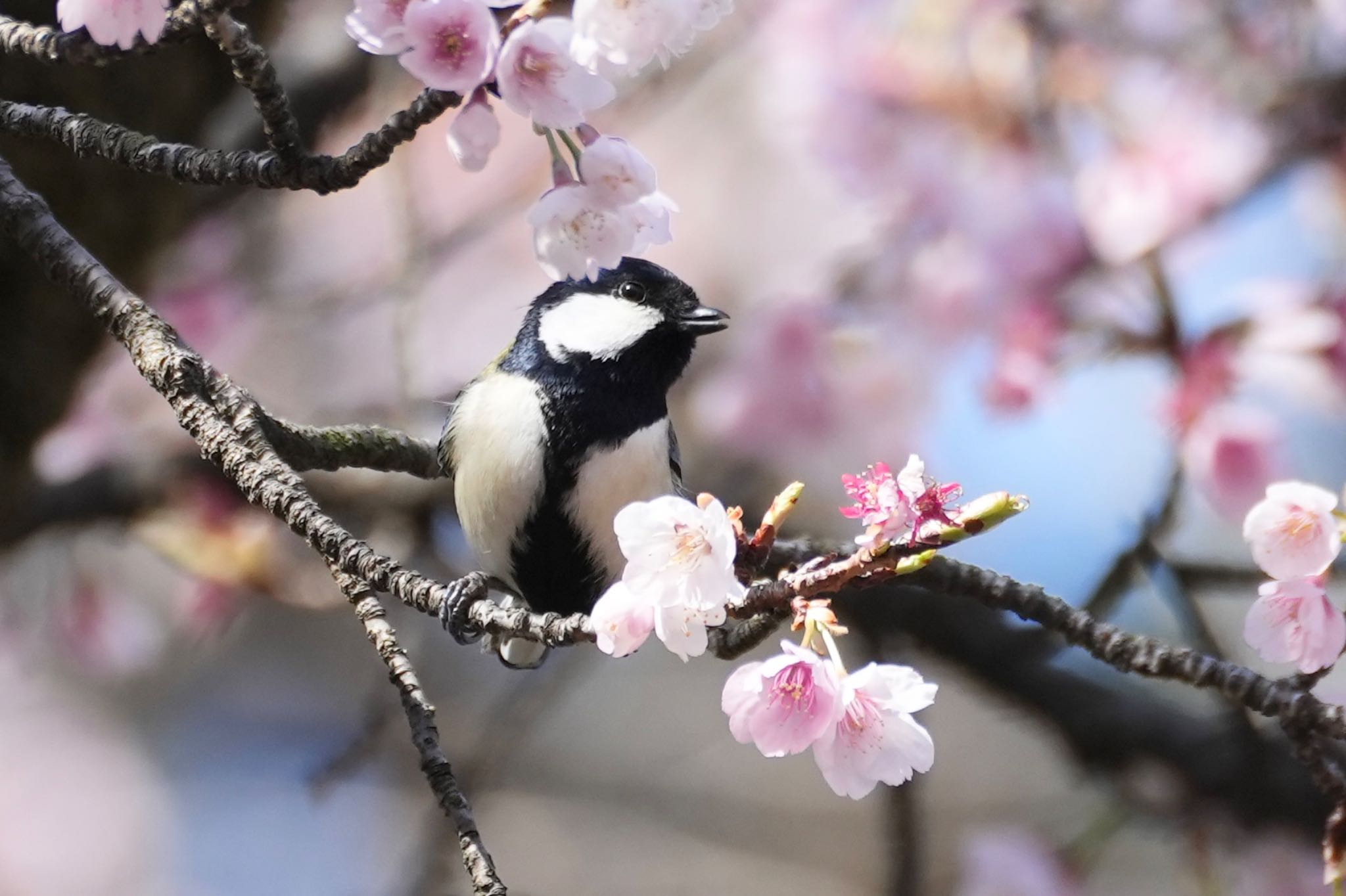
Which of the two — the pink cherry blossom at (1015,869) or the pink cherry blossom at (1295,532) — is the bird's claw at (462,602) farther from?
the pink cherry blossom at (1015,869)

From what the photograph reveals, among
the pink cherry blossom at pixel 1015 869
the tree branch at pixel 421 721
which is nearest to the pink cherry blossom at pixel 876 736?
the tree branch at pixel 421 721

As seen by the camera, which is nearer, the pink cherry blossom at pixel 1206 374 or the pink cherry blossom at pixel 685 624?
the pink cherry blossom at pixel 685 624

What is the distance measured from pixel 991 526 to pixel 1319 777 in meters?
0.26

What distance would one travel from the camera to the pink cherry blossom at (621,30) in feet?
1.40

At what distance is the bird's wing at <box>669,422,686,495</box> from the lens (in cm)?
79

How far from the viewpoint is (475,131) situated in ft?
1.43

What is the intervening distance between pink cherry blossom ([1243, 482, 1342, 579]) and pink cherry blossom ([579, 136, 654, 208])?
0.28 meters

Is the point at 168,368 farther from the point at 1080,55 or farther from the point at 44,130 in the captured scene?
the point at 1080,55

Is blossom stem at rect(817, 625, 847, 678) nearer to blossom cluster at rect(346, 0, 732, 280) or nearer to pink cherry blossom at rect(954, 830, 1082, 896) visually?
blossom cluster at rect(346, 0, 732, 280)

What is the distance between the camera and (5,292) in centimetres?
100

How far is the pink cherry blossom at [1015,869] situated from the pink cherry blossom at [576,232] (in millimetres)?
928

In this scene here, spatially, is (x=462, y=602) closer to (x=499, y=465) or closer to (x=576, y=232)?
(x=576, y=232)

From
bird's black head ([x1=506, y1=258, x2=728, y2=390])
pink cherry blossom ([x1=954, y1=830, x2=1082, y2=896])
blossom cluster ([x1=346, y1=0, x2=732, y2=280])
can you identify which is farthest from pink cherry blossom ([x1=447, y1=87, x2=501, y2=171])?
pink cherry blossom ([x1=954, y1=830, x2=1082, y2=896])

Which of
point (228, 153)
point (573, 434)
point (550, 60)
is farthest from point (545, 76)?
point (573, 434)
